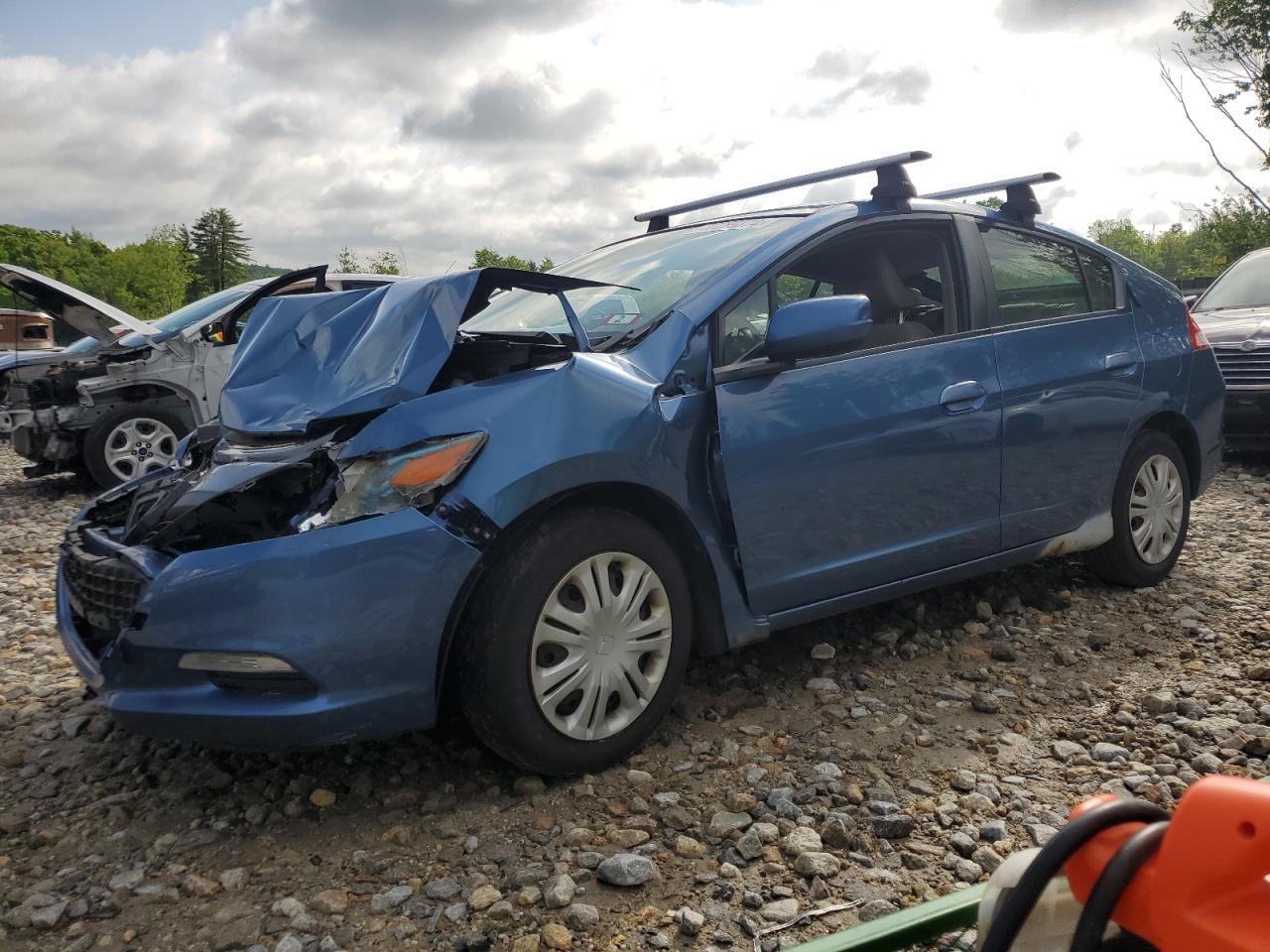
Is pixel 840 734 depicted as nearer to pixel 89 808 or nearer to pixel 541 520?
pixel 541 520

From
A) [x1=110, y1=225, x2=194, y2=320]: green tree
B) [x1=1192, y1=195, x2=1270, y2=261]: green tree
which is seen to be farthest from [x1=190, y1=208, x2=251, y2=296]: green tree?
[x1=1192, y1=195, x2=1270, y2=261]: green tree

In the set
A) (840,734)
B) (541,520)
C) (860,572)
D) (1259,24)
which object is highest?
(1259,24)

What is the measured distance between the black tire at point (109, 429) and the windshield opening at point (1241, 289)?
27.6 feet

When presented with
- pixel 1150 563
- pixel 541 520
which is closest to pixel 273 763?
pixel 541 520

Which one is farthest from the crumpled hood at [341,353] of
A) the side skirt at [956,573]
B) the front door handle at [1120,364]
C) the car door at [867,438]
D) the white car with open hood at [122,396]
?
the white car with open hood at [122,396]

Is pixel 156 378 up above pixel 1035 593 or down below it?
above

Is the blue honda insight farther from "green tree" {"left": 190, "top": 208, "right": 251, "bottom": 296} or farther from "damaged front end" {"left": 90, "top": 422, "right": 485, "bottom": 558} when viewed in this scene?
"green tree" {"left": 190, "top": 208, "right": 251, "bottom": 296}

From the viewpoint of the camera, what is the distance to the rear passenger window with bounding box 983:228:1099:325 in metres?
4.09

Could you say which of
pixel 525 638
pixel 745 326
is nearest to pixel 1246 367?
pixel 745 326

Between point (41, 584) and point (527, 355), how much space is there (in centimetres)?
389

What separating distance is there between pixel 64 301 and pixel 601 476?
636cm

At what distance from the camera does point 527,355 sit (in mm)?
3186

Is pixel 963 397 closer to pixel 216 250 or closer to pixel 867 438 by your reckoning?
pixel 867 438

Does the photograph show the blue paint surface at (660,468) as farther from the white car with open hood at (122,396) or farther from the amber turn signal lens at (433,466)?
the white car with open hood at (122,396)
